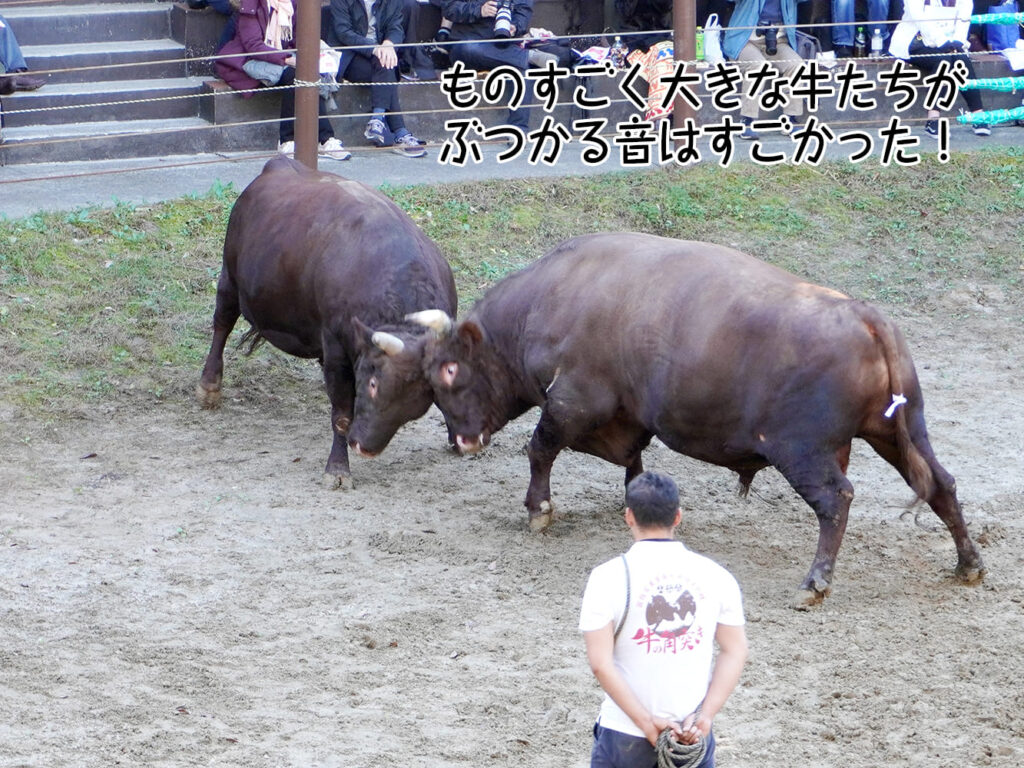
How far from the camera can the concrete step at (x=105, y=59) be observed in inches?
488

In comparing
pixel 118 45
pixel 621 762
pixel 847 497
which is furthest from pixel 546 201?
pixel 621 762

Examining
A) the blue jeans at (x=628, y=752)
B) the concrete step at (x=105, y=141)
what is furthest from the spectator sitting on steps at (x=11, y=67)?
the blue jeans at (x=628, y=752)

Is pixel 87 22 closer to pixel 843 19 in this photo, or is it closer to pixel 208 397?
pixel 208 397

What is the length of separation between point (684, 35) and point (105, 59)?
16.1ft

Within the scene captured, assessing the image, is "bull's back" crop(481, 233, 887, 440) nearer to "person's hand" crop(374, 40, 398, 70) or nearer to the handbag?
"person's hand" crop(374, 40, 398, 70)

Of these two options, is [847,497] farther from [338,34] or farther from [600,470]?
[338,34]

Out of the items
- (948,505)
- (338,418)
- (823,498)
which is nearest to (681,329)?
(823,498)

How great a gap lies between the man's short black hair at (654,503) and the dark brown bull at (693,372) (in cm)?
238

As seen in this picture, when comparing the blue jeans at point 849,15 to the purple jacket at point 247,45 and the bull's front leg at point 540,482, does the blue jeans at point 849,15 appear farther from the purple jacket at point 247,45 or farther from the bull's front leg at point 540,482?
the bull's front leg at point 540,482

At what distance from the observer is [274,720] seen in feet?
17.0

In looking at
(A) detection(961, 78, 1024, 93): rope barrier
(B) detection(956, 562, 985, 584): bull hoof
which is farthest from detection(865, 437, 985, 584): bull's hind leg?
(A) detection(961, 78, 1024, 93): rope barrier

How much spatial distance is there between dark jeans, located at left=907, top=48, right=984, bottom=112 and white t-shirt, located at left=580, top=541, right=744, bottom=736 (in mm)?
10749

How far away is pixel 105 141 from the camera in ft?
38.8

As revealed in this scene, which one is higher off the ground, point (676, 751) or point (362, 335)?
point (362, 335)
